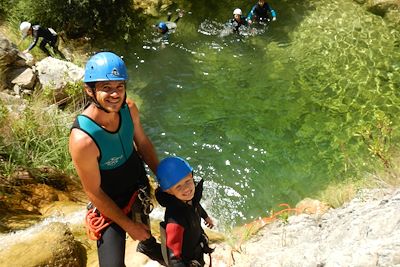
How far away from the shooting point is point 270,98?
8.09 metres

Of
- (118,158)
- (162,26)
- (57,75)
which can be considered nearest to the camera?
(118,158)

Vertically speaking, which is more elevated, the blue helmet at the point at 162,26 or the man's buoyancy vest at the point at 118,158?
the man's buoyancy vest at the point at 118,158

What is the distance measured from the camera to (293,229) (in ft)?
12.8

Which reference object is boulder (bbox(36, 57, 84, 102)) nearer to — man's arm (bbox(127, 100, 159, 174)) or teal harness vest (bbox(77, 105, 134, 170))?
man's arm (bbox(127, 100, 159, 174))

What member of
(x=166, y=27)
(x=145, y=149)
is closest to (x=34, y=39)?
(x=166, y=27)

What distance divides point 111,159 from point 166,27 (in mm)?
8162

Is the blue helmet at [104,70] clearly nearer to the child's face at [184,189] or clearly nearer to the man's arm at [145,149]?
the man's arm at [145,149]

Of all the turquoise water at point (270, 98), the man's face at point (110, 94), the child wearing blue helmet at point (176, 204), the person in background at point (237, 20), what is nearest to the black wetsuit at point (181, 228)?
the child wearing blue helmet at point (176, 204)

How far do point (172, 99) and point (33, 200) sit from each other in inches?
170

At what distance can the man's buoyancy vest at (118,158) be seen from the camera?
7.75 feet

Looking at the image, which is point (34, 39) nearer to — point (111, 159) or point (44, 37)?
point (44, 37)

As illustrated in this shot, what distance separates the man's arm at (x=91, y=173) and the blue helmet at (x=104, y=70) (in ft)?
1.08

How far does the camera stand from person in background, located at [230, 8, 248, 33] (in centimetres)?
1007

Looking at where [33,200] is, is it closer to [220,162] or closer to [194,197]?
[194,197]
